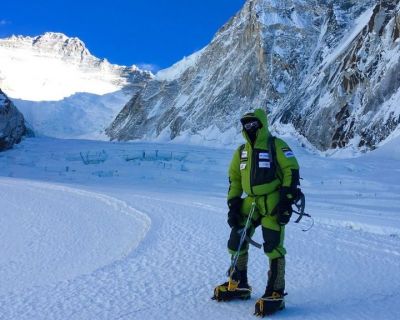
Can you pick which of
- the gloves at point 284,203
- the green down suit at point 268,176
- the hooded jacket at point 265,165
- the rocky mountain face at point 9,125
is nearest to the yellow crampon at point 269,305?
the green down suit at point 268,176

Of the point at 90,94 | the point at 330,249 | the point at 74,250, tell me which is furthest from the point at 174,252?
the point at 90,94

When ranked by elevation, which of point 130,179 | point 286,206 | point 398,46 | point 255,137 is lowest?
point 130,179

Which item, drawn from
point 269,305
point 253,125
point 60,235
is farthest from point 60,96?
point 269,305

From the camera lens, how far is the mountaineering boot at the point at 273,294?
4.46m

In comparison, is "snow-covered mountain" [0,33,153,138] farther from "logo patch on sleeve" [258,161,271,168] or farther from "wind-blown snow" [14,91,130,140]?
"logo patch on sleeve" [258,161,271,168]

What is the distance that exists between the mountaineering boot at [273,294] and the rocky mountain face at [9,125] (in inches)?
937

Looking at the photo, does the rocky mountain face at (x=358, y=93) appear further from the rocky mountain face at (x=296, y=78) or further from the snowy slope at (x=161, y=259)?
the snowy slope at (x=161, y=259)

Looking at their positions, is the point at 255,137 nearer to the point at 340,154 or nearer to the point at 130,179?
the point at 130,179

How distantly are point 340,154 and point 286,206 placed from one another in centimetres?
3387

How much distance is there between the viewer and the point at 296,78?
59688 mm

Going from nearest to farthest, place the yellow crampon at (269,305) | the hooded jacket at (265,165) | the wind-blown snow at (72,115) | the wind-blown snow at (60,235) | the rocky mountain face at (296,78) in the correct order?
the yellow crampon at (269,305), the hooded jacket at (265,165), the wind-blown snow at (60,235), the rocky mountain face at (296,78), the wind-blown snow at (72,115)

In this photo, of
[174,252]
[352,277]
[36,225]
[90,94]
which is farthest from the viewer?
[90,94]

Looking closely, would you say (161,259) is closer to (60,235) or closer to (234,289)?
(234,289)

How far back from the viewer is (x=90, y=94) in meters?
170
